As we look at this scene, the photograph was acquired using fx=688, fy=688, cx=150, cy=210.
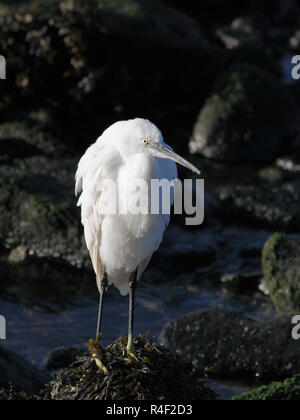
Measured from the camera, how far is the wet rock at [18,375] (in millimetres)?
4965

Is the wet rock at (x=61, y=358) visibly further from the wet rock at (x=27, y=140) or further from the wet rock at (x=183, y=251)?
the wet rock at (x=27, y=140)

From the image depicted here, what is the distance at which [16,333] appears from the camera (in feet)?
22.5

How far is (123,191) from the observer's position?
14.5 feet

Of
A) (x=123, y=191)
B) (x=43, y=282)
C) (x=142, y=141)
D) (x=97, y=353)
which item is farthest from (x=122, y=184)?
(x=43, y=282)

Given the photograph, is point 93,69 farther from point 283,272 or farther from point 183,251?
point 283,272

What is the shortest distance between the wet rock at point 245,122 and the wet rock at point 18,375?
21.9ft

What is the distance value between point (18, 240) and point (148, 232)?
4.01 meters

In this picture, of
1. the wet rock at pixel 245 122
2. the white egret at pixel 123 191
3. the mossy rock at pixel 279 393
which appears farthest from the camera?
the wet rock at pixel 245 122

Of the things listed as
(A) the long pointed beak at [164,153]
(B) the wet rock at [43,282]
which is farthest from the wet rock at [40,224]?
(A) the long pointed beak at [164,153]

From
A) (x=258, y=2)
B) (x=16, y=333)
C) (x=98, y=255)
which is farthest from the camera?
(x=258, y=2)

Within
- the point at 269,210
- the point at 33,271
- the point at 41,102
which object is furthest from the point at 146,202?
the point at 41,102

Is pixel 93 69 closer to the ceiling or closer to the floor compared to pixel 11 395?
closer to the ceiling

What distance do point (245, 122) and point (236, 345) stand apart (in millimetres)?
5605
